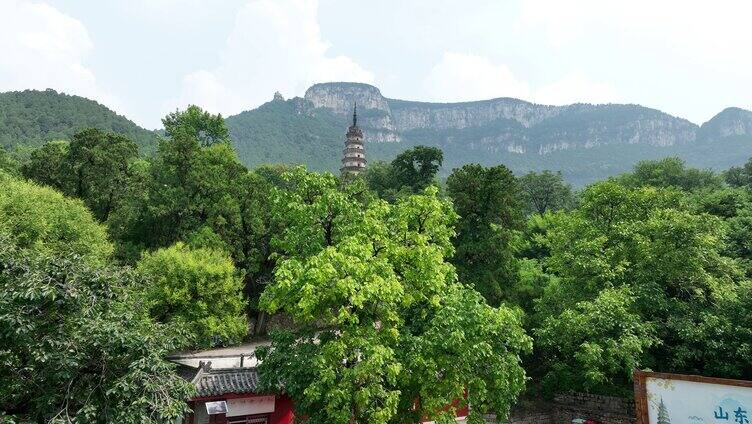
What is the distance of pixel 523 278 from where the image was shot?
23.4m

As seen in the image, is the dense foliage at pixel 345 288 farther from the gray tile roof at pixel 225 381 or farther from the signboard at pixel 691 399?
the signboard at pixel 691 399

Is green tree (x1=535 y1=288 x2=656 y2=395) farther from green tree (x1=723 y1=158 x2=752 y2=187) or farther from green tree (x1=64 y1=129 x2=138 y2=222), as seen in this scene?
green tree (x1=723 y1=158 x2=752 y2=187)

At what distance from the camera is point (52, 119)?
74.5 metres

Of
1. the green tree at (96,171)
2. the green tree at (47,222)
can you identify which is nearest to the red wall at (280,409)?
the green tree at (47,222)

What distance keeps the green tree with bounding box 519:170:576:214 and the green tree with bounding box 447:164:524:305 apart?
27020 mm

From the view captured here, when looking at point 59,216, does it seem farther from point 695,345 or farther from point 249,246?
point 695,345

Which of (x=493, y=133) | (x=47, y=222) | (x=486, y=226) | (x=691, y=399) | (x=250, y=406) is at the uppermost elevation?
(x=493, y=133)

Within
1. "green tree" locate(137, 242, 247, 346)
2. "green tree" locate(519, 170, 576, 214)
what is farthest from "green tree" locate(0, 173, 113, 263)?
"green tree" locate(519, 170, 576, 214)

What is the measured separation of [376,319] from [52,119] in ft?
263

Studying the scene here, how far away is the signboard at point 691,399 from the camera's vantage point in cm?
988

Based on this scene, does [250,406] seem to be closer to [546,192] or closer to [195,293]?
[195,293]

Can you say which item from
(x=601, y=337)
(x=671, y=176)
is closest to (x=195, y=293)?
(x=601, y=337)

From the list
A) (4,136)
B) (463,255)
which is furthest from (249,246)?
(4,136)

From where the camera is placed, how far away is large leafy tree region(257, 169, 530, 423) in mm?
10070
